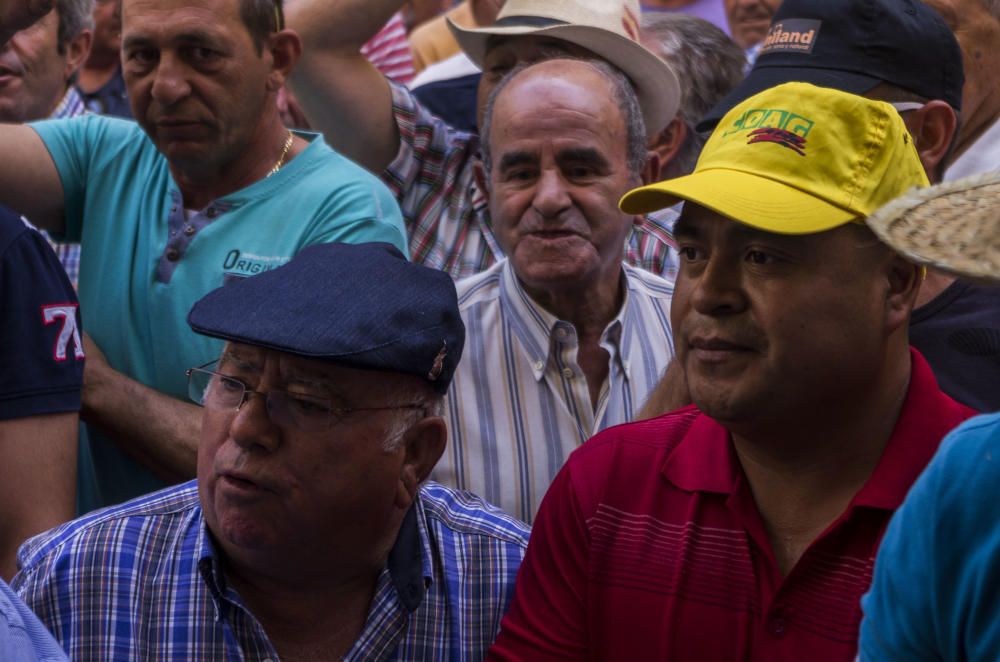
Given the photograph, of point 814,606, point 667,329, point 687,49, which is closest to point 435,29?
point 687,49

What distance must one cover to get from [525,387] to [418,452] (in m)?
0.67

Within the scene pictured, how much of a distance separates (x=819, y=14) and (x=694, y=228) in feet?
3.30

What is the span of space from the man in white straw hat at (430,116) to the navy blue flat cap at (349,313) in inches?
48.4

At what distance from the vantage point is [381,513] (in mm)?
2402

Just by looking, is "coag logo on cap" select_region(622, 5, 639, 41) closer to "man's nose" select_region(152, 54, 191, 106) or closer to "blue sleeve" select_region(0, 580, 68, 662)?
"man's nose" select_region(152, 54, 191, 106)

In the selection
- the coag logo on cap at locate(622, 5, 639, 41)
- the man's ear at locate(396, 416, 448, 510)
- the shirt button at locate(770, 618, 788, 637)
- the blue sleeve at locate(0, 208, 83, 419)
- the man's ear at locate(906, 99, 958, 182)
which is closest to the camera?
the shirt button at locate(770, 618, 788, 637)

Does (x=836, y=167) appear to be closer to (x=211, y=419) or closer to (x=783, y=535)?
(x=783, y=535)

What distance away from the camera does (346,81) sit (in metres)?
3.82

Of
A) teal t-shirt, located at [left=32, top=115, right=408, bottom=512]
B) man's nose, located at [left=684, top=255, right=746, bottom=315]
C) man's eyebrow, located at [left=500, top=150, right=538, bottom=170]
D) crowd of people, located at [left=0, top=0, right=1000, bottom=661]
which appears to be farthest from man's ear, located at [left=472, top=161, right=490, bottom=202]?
man's nose, located at [left=684, top=255, right=746, bottom=315]

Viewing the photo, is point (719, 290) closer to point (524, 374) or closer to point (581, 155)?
point (524, 374)

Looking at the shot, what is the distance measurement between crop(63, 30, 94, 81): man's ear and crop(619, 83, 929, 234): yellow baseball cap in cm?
232

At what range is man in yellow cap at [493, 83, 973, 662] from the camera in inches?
84.0

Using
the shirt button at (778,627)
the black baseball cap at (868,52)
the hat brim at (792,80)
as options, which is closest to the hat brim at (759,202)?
the shirt button at (778,627)

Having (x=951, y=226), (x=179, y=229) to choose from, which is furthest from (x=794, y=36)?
(x=951, y=226)
